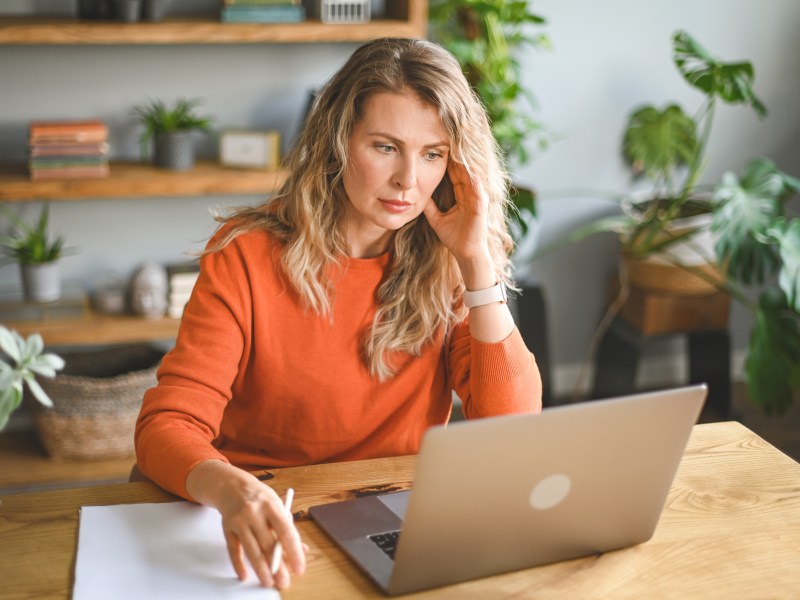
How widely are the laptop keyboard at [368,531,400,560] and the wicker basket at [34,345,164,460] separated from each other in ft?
5.88

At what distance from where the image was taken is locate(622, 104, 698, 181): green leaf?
3332 millimetres

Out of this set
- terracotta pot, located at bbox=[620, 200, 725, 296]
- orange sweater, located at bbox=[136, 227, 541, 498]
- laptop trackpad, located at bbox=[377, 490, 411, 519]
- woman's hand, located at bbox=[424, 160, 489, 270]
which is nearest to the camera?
laptop trackpad, located at bbox=[377, 490, 411, 519]

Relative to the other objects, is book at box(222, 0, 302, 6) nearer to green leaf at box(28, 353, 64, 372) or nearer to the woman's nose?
the woman's nose

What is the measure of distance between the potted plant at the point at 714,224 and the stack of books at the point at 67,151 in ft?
5.30

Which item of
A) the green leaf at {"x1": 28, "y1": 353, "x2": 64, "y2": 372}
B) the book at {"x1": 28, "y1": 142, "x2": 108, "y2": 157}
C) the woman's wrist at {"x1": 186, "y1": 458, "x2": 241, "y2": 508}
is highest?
the book at {"x1": 28, "y1": 142, "x2": 108, "y2": 157}

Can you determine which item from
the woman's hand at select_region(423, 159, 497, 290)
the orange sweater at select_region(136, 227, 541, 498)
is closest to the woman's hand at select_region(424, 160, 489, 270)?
the woman's hand at select_region(423, 159, 497, 290)

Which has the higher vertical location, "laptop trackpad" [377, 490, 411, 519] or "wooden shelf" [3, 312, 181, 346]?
"laptop trackpad" [377, 490, 411, 519]

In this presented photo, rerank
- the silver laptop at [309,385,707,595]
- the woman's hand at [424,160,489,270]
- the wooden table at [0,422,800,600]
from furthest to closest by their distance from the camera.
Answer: the woman's hand at [424,160,489,270] < the wooden table at [0,422,800,600] < the silver laptop at [309,385,707,595]

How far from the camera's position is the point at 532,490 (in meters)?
1.06

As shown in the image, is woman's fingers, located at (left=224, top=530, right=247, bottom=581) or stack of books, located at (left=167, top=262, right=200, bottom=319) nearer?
woman's fingers, located at (left=224, top=530, right=247, bottom=581)

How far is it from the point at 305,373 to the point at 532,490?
1.92 feet

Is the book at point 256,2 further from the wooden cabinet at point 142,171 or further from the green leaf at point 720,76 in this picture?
the green leaf at point 720,76

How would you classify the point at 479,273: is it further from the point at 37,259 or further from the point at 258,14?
the point at 37,259

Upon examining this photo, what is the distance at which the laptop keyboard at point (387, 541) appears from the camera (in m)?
1.16
